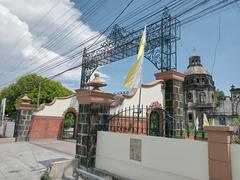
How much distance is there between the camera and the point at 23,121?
14773 millimetres

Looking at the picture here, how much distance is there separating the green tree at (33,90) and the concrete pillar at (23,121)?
1293cm

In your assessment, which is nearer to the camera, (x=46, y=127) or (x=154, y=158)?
(x=154, y=158)

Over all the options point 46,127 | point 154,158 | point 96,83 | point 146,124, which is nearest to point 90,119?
point 96,83

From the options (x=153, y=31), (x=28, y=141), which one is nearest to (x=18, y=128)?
(x=28, y=141)

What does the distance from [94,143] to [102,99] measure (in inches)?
56.7

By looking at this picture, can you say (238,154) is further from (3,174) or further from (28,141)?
(28,141)

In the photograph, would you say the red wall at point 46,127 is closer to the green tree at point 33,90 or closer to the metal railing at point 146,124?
the metal railing at point 146,124

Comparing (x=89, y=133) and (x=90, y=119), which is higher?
(x=90, y=119)

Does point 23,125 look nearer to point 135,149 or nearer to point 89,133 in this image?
point 89,133

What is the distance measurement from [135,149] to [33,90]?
86.9 ft

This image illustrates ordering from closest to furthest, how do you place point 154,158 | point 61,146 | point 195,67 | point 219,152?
point 219,152 → point 154,158 → point 61,146 → point 195,67

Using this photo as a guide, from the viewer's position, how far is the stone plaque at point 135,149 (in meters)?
5.43

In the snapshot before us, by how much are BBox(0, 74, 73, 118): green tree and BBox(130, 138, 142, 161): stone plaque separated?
2436cm

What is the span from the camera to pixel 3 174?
628 cm
